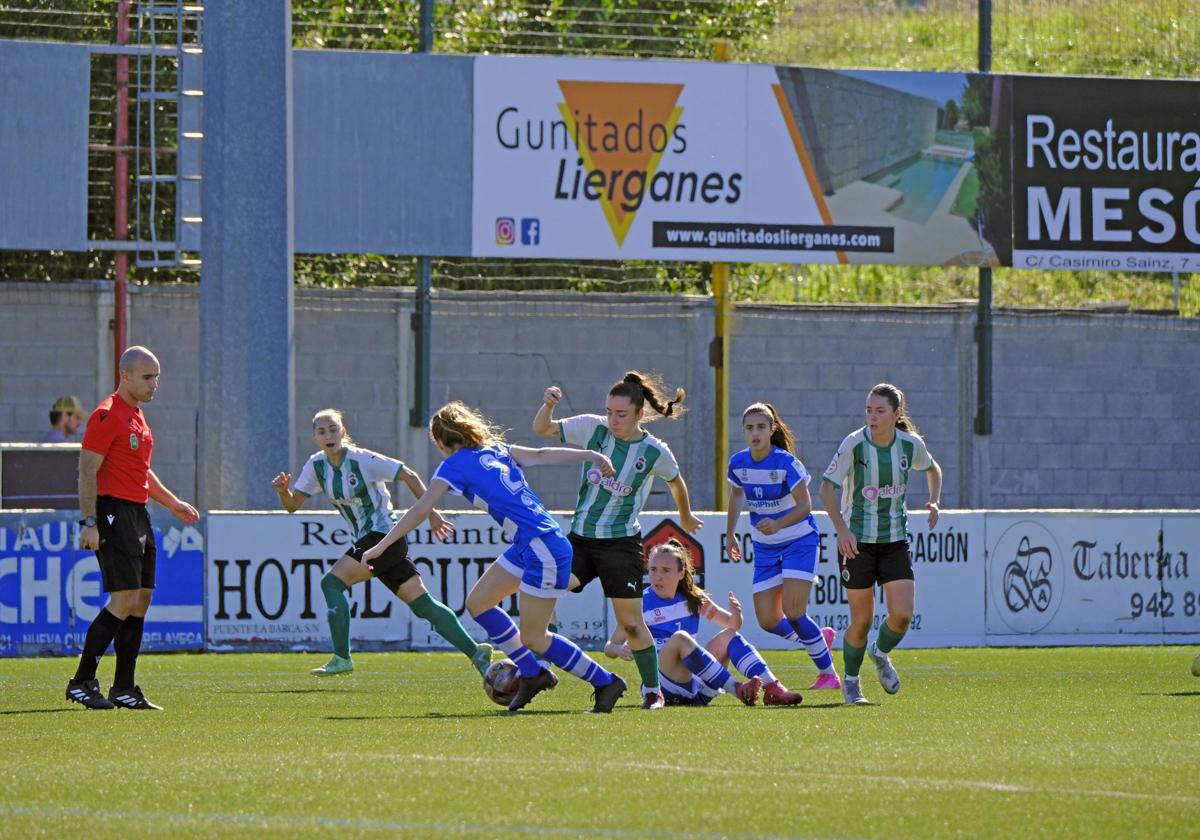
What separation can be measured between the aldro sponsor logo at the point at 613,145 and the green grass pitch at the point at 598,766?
1161cm

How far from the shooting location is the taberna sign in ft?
81.6

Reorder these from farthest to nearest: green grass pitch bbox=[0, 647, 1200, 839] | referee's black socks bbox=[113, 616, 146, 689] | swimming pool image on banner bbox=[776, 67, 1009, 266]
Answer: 1. swimming pool image on banner bbox=[776, 67, 1009, 266]
2. referee's black socks bbox=[113, 616, 146, 689]
3. green grass pitch bbox=[0, 647, 1200, 839]

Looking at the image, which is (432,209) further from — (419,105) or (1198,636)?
(1198,636)

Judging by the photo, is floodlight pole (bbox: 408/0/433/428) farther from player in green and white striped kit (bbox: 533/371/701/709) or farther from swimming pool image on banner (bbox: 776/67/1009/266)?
player in green and white striped kit (bbox: 533/371/701/709)

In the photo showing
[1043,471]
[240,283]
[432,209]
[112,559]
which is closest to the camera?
[112,559]

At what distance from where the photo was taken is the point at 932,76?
24562 millimetres

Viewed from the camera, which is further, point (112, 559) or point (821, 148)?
point (821, 148)

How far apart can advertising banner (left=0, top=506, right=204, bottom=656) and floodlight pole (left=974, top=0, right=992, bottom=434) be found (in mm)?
11485

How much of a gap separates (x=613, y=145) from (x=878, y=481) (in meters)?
12.4

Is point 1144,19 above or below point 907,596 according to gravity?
above

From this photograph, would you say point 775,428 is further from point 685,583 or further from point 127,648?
point 127,648

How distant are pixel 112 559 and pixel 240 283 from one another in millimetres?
7952

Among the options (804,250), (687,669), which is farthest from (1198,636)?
(687,669)

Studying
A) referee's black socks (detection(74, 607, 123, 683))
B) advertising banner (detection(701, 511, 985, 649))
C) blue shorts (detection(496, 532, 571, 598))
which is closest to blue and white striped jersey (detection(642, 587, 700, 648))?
blue shorts (detection(496, 532, 571, 598))
